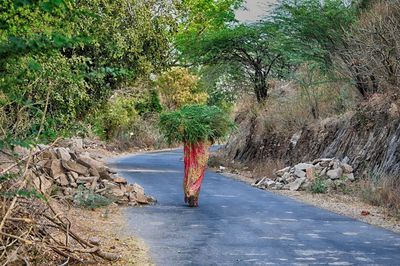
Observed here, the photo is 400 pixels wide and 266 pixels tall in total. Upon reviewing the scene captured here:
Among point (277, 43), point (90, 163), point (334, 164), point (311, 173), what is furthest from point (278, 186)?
point (277, 43)

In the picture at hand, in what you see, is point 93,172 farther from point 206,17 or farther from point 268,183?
point 206,17

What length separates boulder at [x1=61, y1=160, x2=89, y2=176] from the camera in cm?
1539

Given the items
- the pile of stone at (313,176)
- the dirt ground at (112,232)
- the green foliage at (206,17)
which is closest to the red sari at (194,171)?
the dirt ground at (112,232)

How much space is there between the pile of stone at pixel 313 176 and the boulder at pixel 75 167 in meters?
7.01

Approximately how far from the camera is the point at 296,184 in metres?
19.9

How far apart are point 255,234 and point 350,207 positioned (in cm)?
537

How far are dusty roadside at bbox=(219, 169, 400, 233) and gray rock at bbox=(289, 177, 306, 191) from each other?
0.37 metres

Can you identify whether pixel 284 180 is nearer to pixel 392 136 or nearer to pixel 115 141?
pixel 392 136

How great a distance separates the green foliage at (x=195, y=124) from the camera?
576 inches

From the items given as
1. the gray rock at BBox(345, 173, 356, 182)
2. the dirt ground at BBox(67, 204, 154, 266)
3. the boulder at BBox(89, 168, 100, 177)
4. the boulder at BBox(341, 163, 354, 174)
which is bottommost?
the dirt ground at BBox(67, 204, 154, 266)

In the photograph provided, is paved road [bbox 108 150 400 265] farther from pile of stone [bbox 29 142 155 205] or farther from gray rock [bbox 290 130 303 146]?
gray rock [bbox 290 130 303 146]

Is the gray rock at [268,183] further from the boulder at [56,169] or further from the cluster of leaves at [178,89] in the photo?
the cluster of leaves at [178,89]

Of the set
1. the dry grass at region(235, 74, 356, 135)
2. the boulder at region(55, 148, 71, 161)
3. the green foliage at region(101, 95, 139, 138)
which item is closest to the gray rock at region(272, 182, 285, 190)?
the dry grass at region(235, 74, 356, 135)

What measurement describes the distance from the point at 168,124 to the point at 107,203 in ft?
7.80
